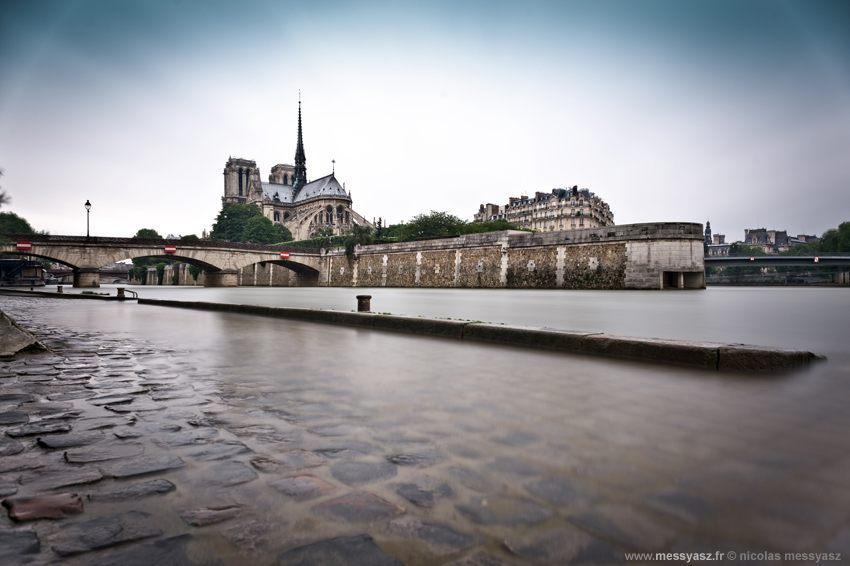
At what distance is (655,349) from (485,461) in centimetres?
391

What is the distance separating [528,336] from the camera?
6578 mm

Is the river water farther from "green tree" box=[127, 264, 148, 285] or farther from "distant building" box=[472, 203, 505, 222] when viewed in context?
"green tree" box=[127, 264, 148, 285]

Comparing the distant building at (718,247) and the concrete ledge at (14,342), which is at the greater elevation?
the distant building at (718,247)

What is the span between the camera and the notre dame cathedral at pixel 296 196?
95688mm

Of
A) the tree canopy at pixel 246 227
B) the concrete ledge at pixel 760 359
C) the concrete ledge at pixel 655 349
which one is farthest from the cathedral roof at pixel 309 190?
the concrete ledge at pixel 760 359

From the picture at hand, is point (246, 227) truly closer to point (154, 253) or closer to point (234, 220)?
point (234, 220)

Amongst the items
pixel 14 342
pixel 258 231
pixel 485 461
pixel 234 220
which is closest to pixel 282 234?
pixel 258 231

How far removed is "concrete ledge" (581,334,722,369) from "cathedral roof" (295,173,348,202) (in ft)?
326

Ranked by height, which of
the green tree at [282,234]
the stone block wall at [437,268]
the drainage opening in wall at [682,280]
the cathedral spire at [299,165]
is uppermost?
the cathedral spire at [299,165]

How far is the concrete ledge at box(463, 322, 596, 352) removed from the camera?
6.11 metres

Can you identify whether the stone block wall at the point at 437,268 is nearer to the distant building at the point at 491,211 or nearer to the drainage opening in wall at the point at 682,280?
the drainage opening in wall at the point at 682,280

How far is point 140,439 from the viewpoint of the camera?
2.59 m

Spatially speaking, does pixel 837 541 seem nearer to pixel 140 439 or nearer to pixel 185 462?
pixel 185 462

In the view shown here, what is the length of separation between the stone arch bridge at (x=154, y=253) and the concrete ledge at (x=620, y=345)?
3832 centimetres
